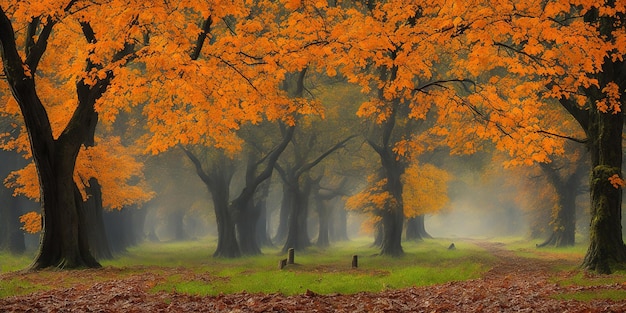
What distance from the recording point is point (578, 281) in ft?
48.3

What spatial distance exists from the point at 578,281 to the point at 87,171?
1875cm

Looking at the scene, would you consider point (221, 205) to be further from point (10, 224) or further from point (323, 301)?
point (323, 301)

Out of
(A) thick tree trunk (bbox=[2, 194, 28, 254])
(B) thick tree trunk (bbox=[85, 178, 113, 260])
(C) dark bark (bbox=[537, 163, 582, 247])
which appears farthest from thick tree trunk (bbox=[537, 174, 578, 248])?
(A) thick tree trunk (bbox=[2, 194, 28, 254])

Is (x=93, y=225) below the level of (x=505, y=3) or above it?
below

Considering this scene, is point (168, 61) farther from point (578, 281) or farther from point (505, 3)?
point (578, 281)

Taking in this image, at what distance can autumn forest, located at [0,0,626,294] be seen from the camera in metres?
12.8

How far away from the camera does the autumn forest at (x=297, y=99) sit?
12.8 m

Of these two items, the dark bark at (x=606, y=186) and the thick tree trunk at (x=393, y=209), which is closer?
the dark bark at (x=606, y=186)

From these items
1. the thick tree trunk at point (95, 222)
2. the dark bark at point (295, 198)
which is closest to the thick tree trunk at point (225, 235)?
the dark bark at point (295, 198)

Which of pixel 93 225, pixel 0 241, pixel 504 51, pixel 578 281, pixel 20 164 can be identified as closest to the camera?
pixel 578 281

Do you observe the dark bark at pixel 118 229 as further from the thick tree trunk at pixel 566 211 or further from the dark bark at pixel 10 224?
the thick tree trunk at pixel 566 211

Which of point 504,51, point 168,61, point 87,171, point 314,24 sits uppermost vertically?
point 504,51

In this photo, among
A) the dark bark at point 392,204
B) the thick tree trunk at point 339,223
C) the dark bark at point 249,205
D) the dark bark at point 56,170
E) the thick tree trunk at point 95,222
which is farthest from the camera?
the thick tree trunk at point 339,223

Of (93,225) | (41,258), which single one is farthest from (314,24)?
(93,225)
